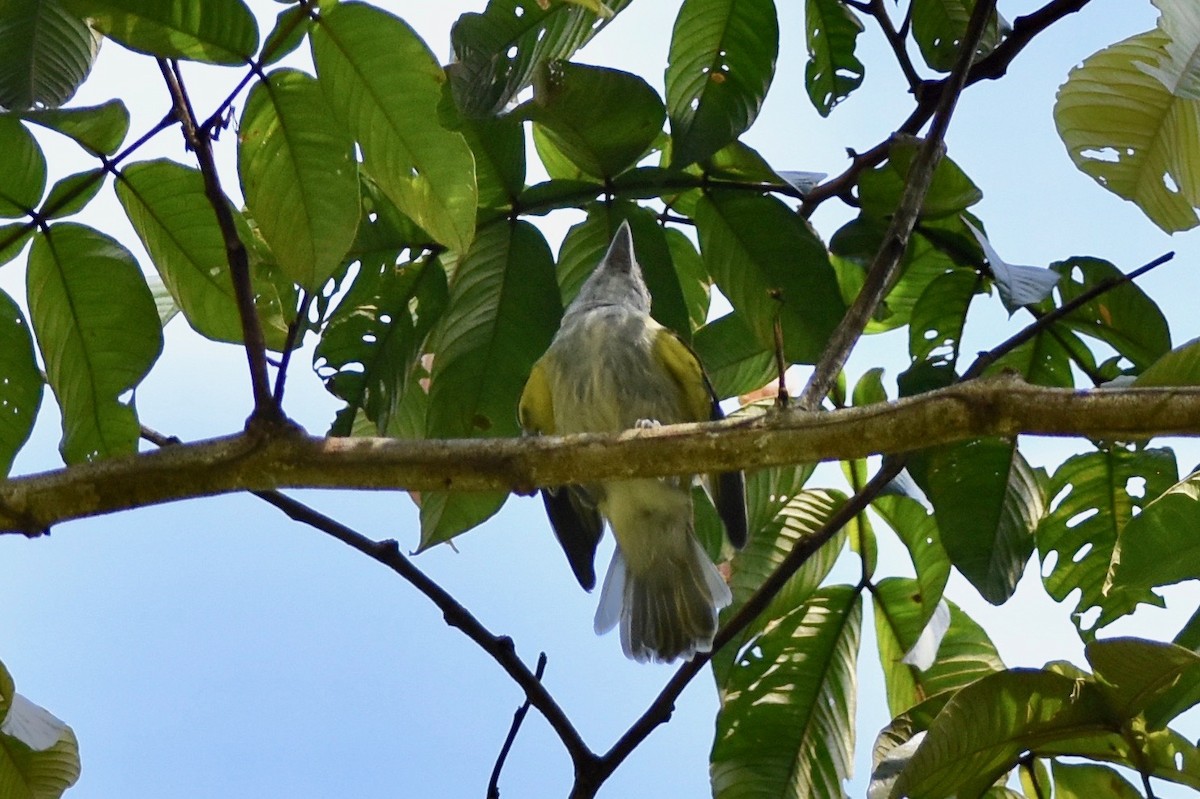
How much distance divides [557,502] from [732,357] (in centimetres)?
58

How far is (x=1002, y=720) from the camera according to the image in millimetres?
2043

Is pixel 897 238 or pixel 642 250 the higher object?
pixel 642 250

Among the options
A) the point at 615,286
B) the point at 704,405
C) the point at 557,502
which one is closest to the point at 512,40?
the point at 615,286

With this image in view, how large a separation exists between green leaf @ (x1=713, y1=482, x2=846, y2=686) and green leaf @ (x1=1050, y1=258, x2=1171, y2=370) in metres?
0.68

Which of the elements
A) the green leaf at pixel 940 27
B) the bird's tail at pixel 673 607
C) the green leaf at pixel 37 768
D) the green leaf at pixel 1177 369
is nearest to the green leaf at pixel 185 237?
the green leaf at pixel 37 768

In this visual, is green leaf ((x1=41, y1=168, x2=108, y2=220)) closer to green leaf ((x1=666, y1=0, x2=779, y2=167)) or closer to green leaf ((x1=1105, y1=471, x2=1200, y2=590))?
green leaf ((x1=666, y1=0, x2=779, y2=167))

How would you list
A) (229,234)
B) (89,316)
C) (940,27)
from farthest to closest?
1. (940,27)
2. (89,316)
3. (229,234)

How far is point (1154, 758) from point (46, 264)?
2054mm

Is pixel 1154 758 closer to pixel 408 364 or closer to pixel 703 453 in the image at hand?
pixel 703 453

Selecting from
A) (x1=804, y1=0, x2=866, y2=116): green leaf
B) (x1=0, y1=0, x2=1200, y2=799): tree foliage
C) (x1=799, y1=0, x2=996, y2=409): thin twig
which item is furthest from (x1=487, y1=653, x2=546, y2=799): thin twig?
(x1=804, y1=0, x2=866, y2=116): green leaf

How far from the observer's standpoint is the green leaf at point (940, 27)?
9.45 feet

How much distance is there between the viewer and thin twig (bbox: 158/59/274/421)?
5.78 ft

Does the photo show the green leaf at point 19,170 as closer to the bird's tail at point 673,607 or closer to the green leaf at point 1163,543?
the bird's tail at point 673,607

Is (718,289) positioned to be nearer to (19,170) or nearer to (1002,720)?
(1002,720)
